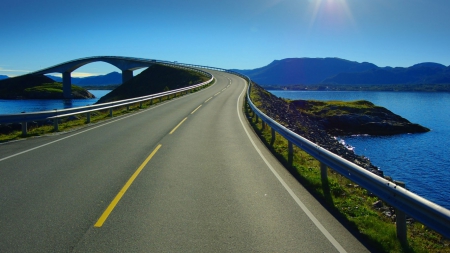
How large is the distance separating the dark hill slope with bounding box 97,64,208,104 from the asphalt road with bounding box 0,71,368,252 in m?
53.0

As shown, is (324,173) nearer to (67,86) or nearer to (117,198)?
(117,198)

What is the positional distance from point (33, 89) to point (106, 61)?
77.5 feet

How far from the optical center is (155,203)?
620cm

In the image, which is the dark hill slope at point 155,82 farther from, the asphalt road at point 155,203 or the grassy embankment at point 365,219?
the grassy embankment at point 365,219

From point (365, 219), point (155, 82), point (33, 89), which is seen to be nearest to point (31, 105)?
point (155, 82)

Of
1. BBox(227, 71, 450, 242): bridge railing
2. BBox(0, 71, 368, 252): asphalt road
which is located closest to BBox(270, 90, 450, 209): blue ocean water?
BBox(227, 71, 450, 242): bridge railing

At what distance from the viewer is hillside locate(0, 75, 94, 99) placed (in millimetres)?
96637

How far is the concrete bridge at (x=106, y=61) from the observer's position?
3585 inches

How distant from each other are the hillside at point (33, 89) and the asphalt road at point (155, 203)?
318 ft

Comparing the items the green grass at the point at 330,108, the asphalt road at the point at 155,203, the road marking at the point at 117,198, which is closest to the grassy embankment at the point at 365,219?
the asphalt road at the point at 155,203

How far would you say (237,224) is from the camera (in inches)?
211

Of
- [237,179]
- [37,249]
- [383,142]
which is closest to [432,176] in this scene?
[383,142]

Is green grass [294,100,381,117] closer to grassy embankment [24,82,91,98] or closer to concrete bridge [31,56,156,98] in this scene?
concrete bridge [31,56,156,98]

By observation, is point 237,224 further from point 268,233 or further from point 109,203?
point 109,203
